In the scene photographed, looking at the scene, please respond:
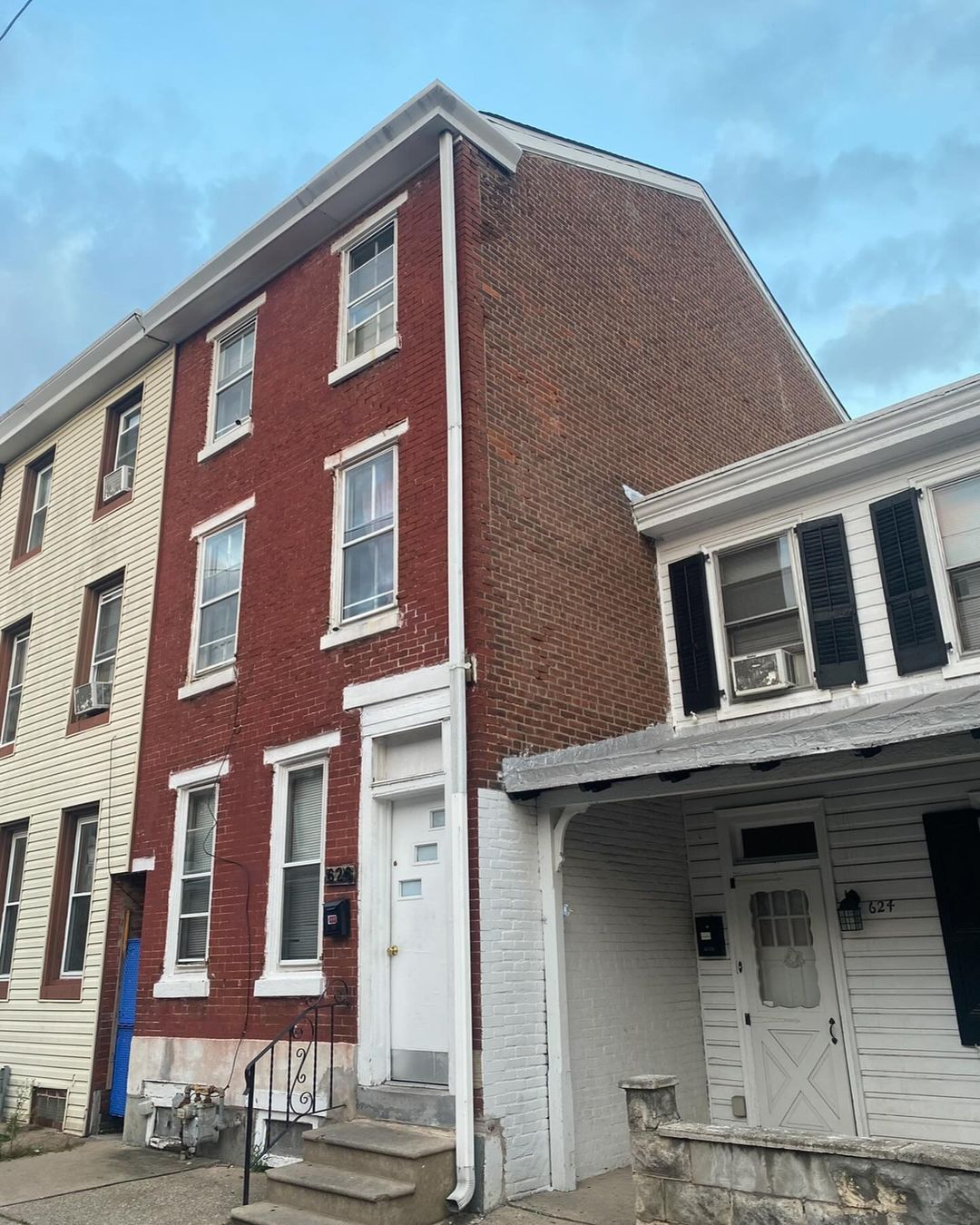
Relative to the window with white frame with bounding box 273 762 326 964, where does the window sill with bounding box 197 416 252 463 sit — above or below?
above

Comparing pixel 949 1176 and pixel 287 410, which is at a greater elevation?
pixel 287 410

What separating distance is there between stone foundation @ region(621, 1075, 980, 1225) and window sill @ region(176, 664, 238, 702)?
621cm

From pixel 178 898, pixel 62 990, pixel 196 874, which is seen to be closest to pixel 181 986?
pixel 178 898

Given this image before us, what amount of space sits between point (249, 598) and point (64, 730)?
4.32 metres

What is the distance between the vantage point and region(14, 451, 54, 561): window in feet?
52.6

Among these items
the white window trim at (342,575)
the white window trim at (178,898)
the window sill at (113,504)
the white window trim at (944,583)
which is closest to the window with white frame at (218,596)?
the white window trim at (178,898)

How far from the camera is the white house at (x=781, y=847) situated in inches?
314

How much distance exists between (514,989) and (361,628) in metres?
3.44

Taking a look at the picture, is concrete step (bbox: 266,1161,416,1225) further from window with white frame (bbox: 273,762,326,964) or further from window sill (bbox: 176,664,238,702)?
window sill (bbox: 176,664,238,702)

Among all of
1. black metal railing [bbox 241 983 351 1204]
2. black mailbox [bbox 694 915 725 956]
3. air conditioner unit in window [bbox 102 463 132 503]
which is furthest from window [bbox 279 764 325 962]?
air conditioner unit in window [bbox 102 463 132 503]

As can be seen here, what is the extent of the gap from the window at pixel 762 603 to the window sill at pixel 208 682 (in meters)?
5.21

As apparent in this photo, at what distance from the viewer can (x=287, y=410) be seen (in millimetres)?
11336

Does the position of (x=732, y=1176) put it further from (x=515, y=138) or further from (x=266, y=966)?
(x=515, y=138)

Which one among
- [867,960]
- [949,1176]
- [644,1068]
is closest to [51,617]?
[644,1068]
